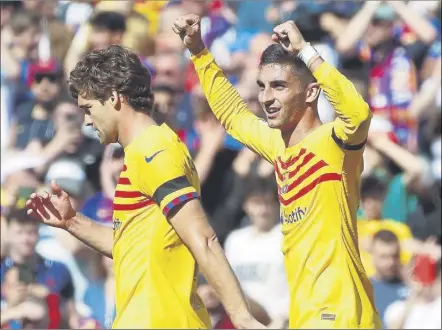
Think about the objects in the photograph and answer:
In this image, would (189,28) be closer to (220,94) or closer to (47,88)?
(220,94)

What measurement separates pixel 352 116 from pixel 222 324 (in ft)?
14.0

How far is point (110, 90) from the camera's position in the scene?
671 centimetres

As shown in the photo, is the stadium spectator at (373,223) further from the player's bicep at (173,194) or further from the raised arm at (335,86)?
the player's bicep at (173,194)

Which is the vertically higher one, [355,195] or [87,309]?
[355,195]

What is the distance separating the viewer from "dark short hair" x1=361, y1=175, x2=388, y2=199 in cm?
1138

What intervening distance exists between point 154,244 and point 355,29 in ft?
20.2

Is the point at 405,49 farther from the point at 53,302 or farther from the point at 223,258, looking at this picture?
the point at 223,258

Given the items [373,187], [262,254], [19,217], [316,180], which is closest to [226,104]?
[316,180]

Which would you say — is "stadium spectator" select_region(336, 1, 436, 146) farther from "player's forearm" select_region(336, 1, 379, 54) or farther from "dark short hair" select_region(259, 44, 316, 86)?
"dark short hair" select_region(259, 44, 316, 86)

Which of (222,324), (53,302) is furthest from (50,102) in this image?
(222,324)

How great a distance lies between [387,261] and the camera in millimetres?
10883

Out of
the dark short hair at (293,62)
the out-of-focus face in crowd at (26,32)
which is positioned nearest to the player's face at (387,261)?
the dark short hair at (293,62)

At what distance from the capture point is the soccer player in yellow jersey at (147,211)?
6.22 meters

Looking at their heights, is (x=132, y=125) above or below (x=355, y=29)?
below
